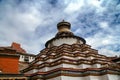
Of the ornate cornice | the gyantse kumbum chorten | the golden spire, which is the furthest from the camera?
the golden spire

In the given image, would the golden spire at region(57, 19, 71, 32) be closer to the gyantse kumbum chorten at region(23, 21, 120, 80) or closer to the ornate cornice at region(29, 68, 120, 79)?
the gyantse kumbum chorten at region(23, 21, 120, 80)

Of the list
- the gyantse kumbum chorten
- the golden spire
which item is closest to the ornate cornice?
the gyantse kumbum chorten

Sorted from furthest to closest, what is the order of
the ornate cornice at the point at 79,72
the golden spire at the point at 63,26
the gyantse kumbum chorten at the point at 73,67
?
the golden spire at the point at 63,26
the gyantse kumbum chorten at the point at 73,67
the ornate cornice at the point at 79,72

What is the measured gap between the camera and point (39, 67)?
2789 centimetres

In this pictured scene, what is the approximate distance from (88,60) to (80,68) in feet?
6.99

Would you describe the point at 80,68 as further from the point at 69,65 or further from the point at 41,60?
the point at 41,60

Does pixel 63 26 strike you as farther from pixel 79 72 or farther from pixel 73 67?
pixel 79 72

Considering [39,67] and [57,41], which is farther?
[57,41]

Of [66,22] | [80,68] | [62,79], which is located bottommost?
[62,79]

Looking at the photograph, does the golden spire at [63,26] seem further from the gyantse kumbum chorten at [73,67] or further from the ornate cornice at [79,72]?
the ornate cornice at [79,72]

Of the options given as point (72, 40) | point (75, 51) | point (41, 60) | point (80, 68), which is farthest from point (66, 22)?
point (80, 68)

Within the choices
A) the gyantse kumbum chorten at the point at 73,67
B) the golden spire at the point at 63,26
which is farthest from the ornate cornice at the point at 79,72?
the golden spire at the point at 63,26

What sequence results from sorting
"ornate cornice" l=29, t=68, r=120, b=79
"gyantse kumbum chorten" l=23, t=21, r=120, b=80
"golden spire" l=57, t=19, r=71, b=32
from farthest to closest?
1. "golden spire" l=57, t=19, r=71, b=32
2. "gyantse kumbum chorten" l=23, t=21, r=120, b=80
3. "ornate cornice" l=29, t=68, r=120, b=79

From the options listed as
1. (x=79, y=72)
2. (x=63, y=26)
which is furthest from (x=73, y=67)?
(x=63, y=26)
